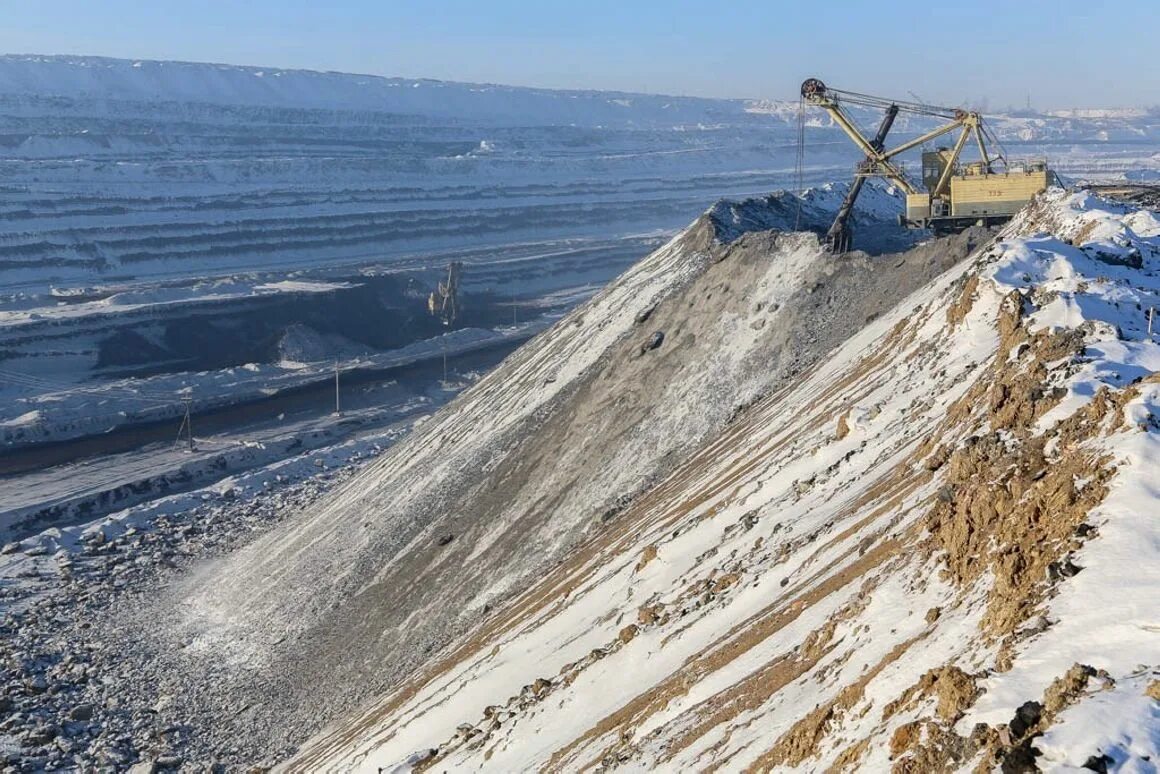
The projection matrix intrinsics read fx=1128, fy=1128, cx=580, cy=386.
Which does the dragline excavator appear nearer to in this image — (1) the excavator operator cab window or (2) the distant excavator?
(1) the excavator operator cab window

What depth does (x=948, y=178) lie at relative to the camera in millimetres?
47750

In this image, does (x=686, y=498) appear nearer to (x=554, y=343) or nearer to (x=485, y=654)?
(x=485, y=654)

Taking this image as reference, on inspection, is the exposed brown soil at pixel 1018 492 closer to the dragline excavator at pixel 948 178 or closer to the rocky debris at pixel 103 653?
the rocky debris at pixel 103 653

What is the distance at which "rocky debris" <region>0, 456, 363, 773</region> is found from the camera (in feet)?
107

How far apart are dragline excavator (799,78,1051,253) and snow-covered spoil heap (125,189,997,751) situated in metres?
5.20

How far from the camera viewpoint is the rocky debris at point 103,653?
107ft

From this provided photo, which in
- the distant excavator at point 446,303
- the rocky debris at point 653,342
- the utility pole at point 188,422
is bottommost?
the utility pole at point 188,422

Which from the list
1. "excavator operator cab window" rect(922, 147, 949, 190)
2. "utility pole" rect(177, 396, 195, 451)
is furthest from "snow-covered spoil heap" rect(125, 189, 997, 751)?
"utility pole" rect(177, 396, 195, 451)

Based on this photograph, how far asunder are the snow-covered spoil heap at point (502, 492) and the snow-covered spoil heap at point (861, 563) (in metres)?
0.28

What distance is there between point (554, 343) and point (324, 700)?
22.3 metres

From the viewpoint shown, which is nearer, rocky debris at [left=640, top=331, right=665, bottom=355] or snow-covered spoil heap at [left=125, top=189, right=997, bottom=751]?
snow-covered spoil heap at [left=125, top=189, right=997, bottom=751]

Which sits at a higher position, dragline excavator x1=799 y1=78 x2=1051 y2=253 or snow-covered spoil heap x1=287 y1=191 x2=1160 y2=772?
dragline excavator x1=799 y1=78 x2=1051 y2=253

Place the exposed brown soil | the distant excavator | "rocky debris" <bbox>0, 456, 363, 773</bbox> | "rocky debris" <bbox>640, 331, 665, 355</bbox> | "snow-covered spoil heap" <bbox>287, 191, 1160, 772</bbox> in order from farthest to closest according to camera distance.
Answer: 1. the distant excavator
2. "rocky debris" <bbox>640, 331, 665, 355</bbox>
3. "rocky debris" <bbox>0, 456, 363, 773</bbox>
4. the exposed brown soil
5. "snow-covered spoil heap" <bbox>287, 191, 1160, 772</bbox>

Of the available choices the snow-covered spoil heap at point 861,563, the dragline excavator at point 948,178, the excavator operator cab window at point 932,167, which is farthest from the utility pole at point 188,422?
the excavator operator cab window at point 932,167
